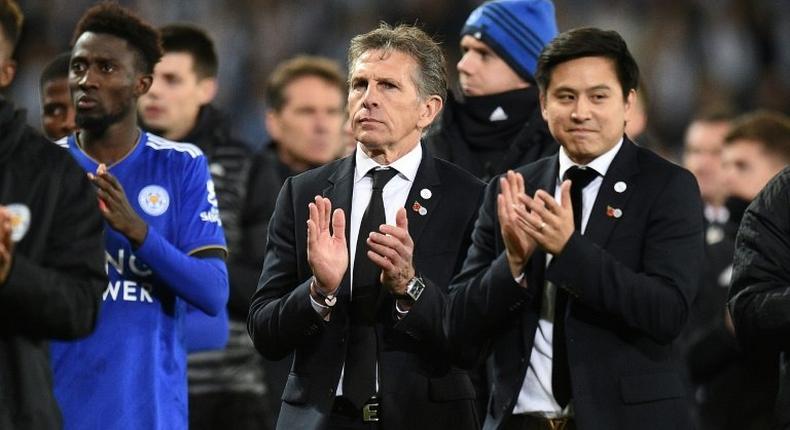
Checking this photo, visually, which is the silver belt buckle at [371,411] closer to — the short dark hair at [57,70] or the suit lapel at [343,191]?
the suit lapel at [343,191]

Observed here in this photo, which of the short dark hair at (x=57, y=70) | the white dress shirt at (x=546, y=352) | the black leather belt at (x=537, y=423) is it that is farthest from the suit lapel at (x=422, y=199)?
the short dark hair at (x=57, y=70)

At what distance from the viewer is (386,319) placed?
501 centimetres

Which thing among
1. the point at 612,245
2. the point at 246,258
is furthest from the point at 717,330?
the point at 612,245

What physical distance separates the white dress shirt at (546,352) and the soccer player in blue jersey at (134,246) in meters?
1.12

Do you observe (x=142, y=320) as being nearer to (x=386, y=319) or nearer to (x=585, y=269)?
(x=386, y=319)

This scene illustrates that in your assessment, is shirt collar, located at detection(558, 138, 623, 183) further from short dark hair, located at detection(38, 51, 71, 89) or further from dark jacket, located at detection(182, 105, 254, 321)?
dark jacket, located at detection(182, 105, 254, 321)

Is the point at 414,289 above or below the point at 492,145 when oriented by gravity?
below

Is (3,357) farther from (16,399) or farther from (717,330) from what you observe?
(717,330)

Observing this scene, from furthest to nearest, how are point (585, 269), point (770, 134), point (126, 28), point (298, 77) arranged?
point (298, 77) → point (770, 134) → point (126, 28) → point (585, 269)

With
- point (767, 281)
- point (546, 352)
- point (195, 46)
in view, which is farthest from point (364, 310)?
point (195, 46)

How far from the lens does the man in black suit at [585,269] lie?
4770 mm

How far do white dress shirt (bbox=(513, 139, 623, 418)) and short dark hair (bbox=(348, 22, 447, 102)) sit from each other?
54cm

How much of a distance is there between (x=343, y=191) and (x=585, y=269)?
89 cm

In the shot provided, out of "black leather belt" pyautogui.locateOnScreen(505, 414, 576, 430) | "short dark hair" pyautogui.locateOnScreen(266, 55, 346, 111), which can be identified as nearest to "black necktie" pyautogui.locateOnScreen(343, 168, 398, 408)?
"black leather belt" pyautogui.locateOnScreen(505, 414, 576, 430)
